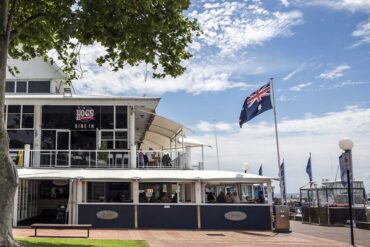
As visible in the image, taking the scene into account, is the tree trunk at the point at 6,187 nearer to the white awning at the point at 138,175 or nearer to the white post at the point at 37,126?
the white awning at the point at 138,175

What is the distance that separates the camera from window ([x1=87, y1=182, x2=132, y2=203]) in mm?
25000

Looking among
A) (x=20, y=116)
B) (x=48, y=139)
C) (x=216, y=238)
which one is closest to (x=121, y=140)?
(x=48, y=139)

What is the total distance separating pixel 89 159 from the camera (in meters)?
26.1

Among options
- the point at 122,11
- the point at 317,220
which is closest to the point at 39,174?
the point at 122,11

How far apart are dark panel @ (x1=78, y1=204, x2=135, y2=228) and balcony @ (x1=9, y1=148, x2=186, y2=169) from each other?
2.85m

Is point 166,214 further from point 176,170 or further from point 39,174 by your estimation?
point 39,174

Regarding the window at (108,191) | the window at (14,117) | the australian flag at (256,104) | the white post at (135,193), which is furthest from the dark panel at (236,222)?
the window at (14,117)

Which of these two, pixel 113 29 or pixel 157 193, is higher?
pixel 113 29

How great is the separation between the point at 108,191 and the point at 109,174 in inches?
69.9

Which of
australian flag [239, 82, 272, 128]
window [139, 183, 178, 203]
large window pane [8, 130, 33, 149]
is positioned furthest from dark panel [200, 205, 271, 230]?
large window pane [8, 130, 33, 149]

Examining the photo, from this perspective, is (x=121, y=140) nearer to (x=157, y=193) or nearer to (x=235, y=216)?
(x=157, y=193)

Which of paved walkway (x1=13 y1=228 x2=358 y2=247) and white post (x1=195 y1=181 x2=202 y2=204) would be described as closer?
paved walkway (x1=13 y1=228 x2=358 y2=247)

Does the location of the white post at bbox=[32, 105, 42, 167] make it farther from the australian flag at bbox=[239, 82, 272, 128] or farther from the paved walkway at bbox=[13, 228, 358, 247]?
the australian flag at bbox=[239, 82, 272, 128]

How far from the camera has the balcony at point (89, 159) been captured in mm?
25766
